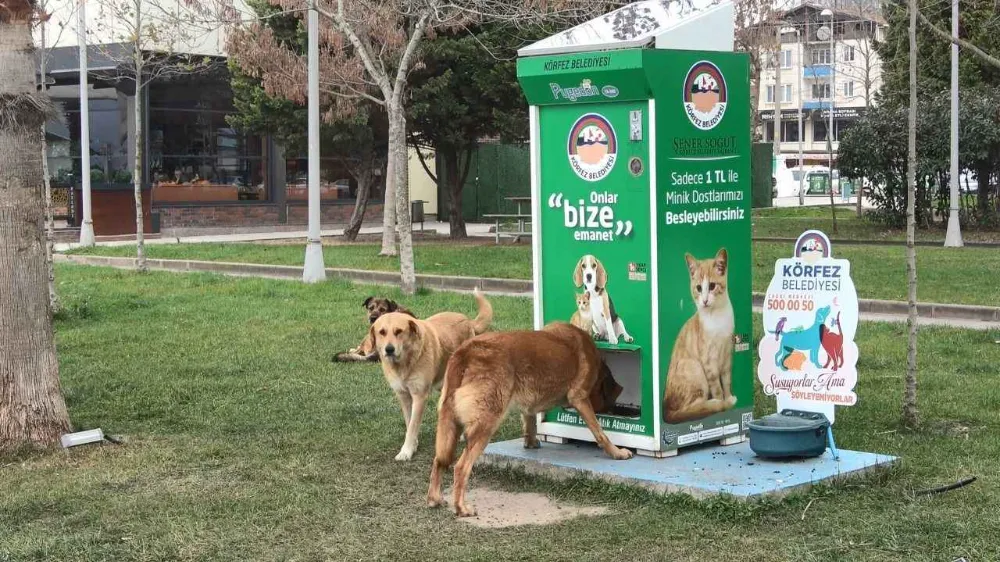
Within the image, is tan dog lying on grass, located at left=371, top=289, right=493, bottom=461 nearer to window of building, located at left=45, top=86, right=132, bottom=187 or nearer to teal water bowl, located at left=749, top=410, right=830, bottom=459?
teal water bowl, located at left=749, top=410, right=830, bottom=459

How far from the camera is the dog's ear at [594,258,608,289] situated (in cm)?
665

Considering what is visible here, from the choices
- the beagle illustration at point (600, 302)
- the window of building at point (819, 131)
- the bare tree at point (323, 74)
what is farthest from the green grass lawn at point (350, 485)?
the window of building at point (819, 131)

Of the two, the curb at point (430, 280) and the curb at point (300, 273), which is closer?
the curb at point (430, 280)

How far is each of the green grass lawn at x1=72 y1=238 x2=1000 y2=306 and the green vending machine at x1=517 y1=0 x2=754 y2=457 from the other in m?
7.78

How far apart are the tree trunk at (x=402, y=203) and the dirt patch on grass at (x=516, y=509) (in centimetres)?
927

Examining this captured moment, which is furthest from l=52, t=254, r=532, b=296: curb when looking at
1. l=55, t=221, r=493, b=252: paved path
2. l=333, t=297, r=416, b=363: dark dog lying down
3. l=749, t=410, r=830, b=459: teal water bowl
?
l=749, t=410, r=830, b=459: teal water bowl

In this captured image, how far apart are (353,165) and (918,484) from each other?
833 inches

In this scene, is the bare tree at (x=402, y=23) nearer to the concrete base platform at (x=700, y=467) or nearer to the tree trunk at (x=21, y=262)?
the tree trunk at (x=21, y=262)

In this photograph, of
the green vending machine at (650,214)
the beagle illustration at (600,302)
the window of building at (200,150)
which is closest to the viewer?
the green vending machine at (650,214)

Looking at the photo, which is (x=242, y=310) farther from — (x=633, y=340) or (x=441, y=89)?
(x=441, y=89)

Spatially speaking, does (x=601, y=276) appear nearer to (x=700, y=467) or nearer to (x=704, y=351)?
(x=704, y=351)

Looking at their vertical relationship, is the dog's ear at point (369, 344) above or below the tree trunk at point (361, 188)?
below

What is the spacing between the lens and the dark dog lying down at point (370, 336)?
7230 mm

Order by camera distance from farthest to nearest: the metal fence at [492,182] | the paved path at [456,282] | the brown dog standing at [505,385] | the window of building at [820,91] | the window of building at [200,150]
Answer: the window of building at [820,91]
the metal fence at [492,182]
the window of building at [200,150]
the paved path at [456,282]
the brown dog standing at [505,385]
